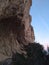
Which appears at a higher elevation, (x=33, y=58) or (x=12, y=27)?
(x=12, y=27)

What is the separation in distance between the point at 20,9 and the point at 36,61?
7.09 meters

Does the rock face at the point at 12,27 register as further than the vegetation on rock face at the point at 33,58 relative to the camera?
Yes

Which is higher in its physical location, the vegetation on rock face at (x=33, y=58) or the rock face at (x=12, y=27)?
the rock face at (x=12, y=27)

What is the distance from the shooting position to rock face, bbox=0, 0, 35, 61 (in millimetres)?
24422

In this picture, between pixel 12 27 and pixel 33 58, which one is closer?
pixel 33 58

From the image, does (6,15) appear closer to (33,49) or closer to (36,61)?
(33,49)

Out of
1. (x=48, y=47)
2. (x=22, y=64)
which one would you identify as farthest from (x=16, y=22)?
(x=22, y=64)

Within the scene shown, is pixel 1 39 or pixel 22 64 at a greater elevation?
pixel 1 39

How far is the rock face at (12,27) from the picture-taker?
961 inches

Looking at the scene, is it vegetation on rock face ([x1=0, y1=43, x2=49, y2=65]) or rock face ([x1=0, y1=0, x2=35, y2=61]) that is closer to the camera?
vegetation on rock face ([x1=0, y1=43, x2=49, y2=65])

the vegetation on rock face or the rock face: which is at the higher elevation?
the rock face

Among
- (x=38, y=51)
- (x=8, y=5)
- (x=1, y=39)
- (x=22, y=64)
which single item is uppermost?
(x=8, y=5)

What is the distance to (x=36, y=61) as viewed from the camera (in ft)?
66.3

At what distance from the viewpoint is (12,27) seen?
28.2 meters
